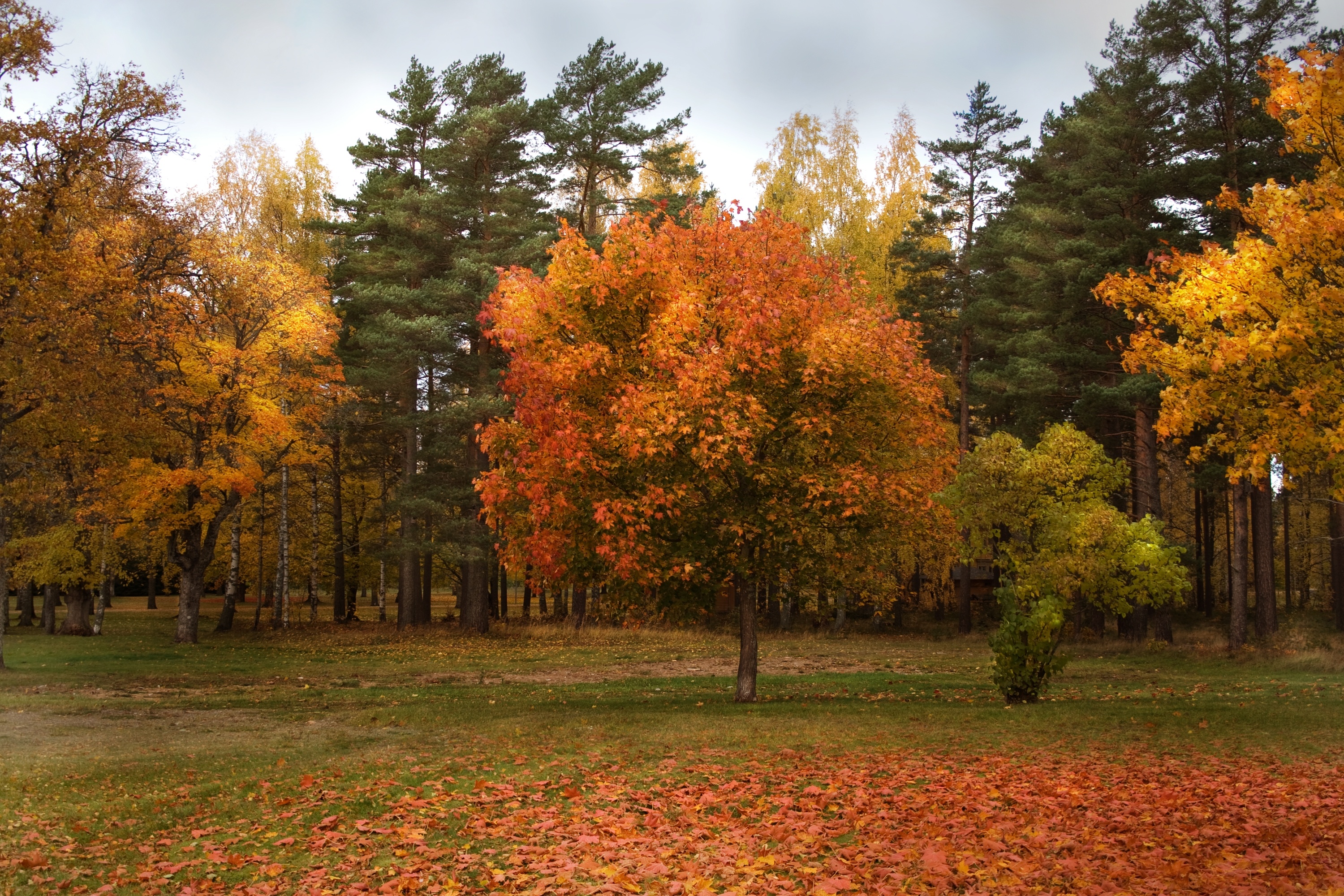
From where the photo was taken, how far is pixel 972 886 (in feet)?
19.4

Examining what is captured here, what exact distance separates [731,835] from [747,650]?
354 inches

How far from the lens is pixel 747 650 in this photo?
16.2m

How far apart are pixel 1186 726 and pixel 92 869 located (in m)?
12.7

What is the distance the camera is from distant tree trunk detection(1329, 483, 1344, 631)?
105ft

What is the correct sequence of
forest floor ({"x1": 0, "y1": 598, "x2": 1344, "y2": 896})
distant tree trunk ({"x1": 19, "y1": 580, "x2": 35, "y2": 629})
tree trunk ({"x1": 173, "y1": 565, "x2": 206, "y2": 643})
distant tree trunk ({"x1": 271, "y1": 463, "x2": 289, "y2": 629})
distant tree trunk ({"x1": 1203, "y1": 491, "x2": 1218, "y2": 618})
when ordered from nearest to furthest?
forest floor ({"x1": 0, "y1": 598, "x2": 1344, "y2": 896}) < tree trunk ({"x1": 173, "y1": 565, "x2": 206, "y2": 643}) < distant tree trunk ({"x1": 271, "y1": 463, "x2": 289, "y2": 629}) < distant tree trunk ({"x1": 19, "y1": 580, "x2": 35, "y2": 629}) < distant tree trunk ({"x1": 1203, "y1": 491, "x2": 1218, "y2": 618})

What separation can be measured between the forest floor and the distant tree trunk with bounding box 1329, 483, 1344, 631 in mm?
14104

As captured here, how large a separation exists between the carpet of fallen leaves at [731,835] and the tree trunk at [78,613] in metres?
28.2

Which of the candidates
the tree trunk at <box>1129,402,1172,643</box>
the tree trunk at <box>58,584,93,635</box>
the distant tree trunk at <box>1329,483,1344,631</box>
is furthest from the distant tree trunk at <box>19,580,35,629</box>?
the distant tree trunk at <box>1329,483,1344,631</box>

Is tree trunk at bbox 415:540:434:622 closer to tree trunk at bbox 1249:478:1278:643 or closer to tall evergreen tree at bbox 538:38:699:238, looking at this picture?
tall evergreen tree at bbox 538:38:699:238

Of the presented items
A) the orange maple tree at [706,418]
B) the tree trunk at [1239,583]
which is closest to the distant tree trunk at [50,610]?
the orange maple tree at [706,418]

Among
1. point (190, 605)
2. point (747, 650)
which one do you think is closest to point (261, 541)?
point (190, 605)

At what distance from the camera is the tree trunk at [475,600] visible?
33438 millimetres

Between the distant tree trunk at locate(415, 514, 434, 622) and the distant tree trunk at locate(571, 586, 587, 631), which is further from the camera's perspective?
the distant tree trunk at locate(571, 586, 587, 631)

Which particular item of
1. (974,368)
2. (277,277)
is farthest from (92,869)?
(974,368)
